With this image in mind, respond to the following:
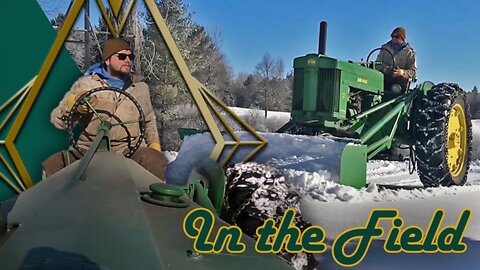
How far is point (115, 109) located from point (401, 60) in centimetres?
507

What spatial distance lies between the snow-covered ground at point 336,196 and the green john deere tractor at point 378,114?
1.79 ft

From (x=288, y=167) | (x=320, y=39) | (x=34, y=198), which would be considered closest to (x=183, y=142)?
(x=288, y=167)

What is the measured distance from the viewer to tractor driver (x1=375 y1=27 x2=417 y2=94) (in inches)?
269

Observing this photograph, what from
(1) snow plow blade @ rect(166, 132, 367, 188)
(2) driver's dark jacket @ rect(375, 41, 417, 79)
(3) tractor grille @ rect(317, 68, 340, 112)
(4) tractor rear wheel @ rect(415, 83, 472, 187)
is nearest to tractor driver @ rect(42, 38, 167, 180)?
(1) snow plow blade @ rect(166, 132, 367, 188)

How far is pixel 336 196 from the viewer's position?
15.4 ft

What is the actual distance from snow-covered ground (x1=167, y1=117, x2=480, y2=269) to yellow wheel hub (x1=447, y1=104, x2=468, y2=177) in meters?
0.73

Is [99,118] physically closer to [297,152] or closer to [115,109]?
[115,109]

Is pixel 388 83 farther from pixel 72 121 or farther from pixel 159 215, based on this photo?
pixel 159 215

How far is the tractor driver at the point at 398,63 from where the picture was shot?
684 cm

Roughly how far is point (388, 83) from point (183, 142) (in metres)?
3.34

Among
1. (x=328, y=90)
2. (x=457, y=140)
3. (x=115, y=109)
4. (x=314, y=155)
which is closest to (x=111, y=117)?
(x=115, y=109)

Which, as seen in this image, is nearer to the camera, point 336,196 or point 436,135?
point 336,196

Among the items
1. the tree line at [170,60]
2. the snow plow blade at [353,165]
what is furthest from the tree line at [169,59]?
the snow plow blade at [353,165]

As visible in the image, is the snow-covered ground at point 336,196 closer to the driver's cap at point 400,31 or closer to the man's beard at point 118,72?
the man's beard at point 118,72
